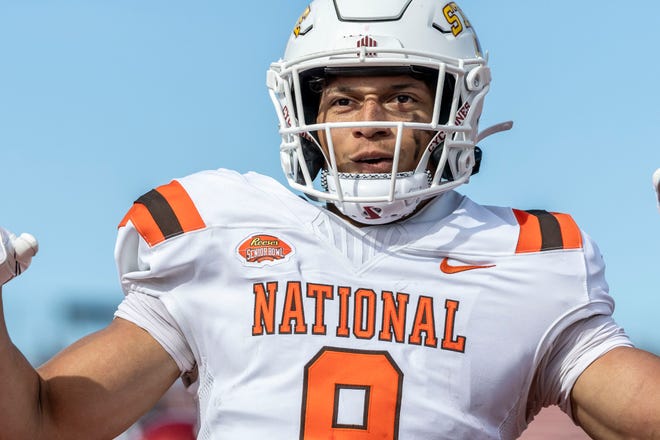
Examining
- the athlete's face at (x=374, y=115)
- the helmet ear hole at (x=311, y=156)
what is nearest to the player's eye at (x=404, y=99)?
the athlete's face at (x=374, y=115)

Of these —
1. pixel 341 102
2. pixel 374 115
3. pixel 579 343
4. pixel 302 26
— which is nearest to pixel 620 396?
A: pixel 579 343

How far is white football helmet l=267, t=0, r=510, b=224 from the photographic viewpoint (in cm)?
321

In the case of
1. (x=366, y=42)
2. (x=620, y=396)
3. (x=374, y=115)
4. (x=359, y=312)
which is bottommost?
(x=620, y=396)

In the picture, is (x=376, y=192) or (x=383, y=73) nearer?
(x=376, y=192)

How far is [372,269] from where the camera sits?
10.6 ft

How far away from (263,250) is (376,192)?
0.99ft

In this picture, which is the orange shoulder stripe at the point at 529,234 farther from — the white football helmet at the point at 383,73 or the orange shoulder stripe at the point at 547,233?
the white football helmet at the point at 383,73

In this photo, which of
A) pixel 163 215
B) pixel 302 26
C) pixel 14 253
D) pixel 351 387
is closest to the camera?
pixel 14 253

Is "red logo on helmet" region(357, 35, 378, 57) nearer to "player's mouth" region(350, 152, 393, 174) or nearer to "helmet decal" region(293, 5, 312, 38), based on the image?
"helmet decal" region(293, 5, 312, 38)

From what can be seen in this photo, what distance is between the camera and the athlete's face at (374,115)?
3.22 metres


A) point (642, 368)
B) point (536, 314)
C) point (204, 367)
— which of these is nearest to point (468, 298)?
point (536, 314)

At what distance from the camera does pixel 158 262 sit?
323 cm

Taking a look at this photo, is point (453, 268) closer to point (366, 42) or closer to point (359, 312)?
point (359, 312)

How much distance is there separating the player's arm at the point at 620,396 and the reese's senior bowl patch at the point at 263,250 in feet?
2.44
